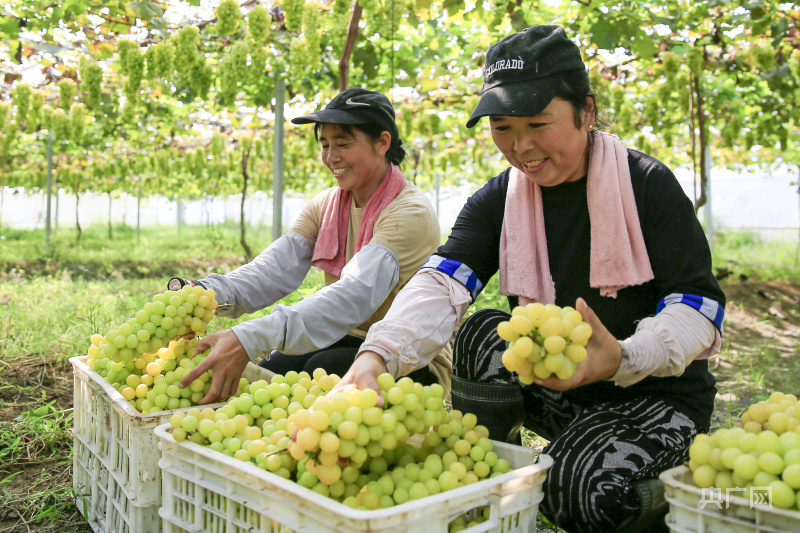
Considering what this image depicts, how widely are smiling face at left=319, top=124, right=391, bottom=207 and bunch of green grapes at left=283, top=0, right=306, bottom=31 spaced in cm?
146

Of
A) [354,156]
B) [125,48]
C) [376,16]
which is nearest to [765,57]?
[376,16]

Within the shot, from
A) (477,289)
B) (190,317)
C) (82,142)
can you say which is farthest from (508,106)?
(82,142)

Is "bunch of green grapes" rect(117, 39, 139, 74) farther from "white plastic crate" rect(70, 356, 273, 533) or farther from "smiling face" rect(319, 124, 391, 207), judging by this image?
"white plastic crate" rect(70, 356, 273, 533)

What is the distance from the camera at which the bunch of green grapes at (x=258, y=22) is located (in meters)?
3.69

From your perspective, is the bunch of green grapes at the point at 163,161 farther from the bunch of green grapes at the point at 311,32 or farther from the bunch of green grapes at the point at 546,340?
the bunch of green grapes at the point at 546,340

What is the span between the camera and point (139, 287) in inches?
279

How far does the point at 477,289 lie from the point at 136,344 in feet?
3.55

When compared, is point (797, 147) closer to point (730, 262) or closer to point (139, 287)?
point (730, 262)

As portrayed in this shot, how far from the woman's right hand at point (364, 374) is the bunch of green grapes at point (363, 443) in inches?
2.5

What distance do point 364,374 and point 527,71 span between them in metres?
0.90

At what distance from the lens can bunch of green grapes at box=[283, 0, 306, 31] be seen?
3.63m

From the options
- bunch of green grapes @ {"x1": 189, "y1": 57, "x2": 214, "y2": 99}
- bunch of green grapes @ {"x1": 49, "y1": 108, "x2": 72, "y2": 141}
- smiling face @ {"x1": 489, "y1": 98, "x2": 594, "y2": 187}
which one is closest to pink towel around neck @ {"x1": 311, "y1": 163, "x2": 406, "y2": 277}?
smiling face @ {"x1": 489, "y1": 98, "x2": 594, "y2": 187}

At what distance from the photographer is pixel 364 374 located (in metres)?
1.43

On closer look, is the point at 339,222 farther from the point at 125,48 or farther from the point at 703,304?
the point at 125,48
